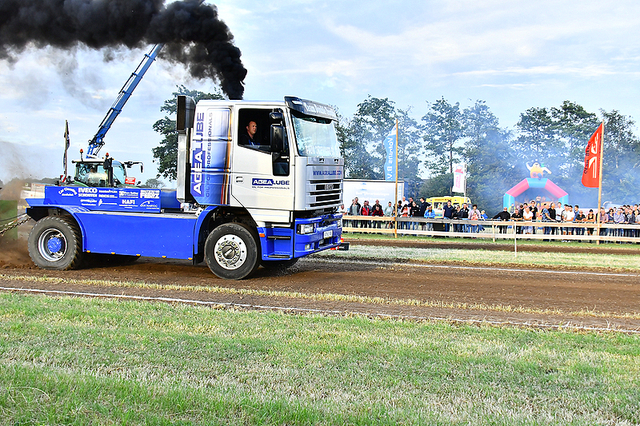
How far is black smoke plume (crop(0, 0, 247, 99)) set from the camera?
14.1 m

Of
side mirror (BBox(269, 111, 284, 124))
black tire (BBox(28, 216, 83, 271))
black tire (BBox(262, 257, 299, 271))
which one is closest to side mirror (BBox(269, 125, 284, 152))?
side mirror (BBox(269, 111, 284, 124))

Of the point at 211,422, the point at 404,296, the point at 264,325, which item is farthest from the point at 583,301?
the point at 211,422

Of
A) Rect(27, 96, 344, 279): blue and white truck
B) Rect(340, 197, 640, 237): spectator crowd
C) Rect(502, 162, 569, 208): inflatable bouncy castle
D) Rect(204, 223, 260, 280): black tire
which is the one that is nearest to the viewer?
Rect(27, 96, 344, 279): blue and white truck

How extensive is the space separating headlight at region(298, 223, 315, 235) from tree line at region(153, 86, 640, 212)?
3720 cm

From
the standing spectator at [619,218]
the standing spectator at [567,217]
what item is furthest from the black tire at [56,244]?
the standing spectator at [619,218]

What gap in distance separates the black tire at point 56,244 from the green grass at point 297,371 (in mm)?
4285

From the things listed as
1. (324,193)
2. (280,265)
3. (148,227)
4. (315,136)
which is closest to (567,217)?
(280,265)

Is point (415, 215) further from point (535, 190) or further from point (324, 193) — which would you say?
point (324, 193)

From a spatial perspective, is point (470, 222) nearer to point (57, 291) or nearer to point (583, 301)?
point (583, 301)

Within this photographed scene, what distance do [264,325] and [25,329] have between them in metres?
2.74

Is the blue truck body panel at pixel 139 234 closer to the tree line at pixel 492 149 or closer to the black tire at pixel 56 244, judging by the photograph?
the black tire at pixel 56 244

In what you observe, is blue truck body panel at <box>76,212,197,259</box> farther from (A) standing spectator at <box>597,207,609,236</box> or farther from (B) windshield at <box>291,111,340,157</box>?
(A) standing spectator at <box>597,207,609,236</box>

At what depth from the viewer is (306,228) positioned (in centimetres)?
1081

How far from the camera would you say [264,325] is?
23.2ft
